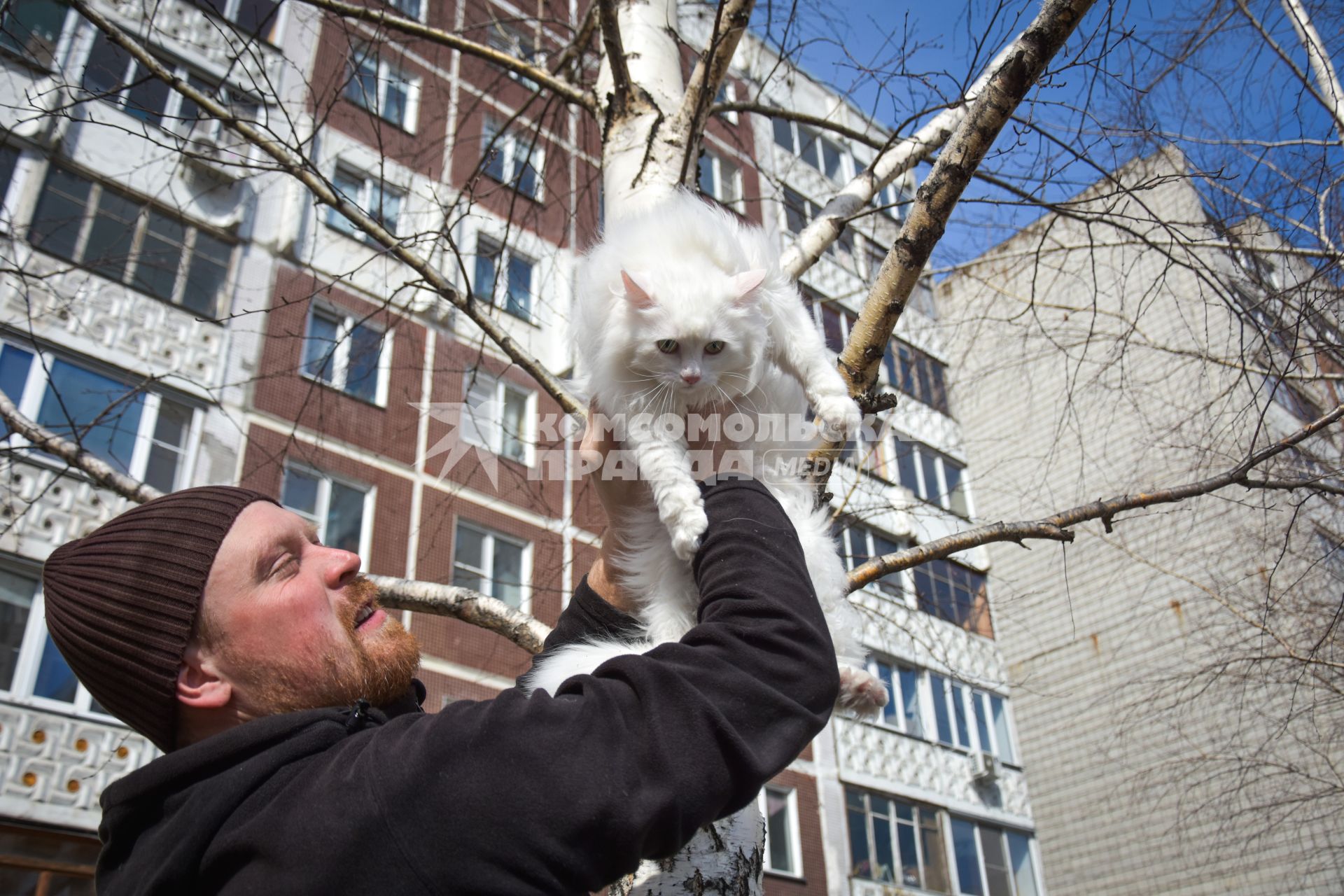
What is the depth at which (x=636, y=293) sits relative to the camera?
2869 millimetres

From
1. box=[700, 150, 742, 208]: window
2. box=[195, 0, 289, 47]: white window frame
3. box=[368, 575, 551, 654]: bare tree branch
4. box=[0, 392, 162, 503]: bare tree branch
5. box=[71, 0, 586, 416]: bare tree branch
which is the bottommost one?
box=[368, 575, 551, 654]: bare tree branch

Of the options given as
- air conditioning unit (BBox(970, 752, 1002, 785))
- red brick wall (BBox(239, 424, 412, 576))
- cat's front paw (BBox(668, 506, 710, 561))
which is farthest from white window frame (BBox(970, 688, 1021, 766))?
cat's front paw (BBox(668, 506, 710, 561))

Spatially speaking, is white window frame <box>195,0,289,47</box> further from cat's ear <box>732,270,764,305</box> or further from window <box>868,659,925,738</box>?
cat's ear <box>732,270,764,305</box>

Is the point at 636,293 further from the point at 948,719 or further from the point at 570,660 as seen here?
the point at 948,719

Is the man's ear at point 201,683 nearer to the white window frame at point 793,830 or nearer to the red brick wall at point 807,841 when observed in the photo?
the red brick wall at point 807,841

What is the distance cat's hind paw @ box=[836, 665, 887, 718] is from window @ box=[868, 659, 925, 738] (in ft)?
48.7

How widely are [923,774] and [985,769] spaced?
1.38 meters

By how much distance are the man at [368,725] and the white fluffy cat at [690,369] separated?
0.65 m

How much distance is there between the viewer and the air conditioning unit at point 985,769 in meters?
18.3

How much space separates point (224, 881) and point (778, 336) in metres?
2.13

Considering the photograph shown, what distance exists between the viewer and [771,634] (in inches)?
65.8

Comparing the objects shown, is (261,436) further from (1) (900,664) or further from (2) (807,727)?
(2) (807,727)

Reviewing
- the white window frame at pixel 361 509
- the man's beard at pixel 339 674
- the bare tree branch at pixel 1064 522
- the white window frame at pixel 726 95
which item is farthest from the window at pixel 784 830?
the man's beard at pixel 339 674

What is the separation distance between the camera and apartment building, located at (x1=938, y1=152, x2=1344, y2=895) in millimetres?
6527
